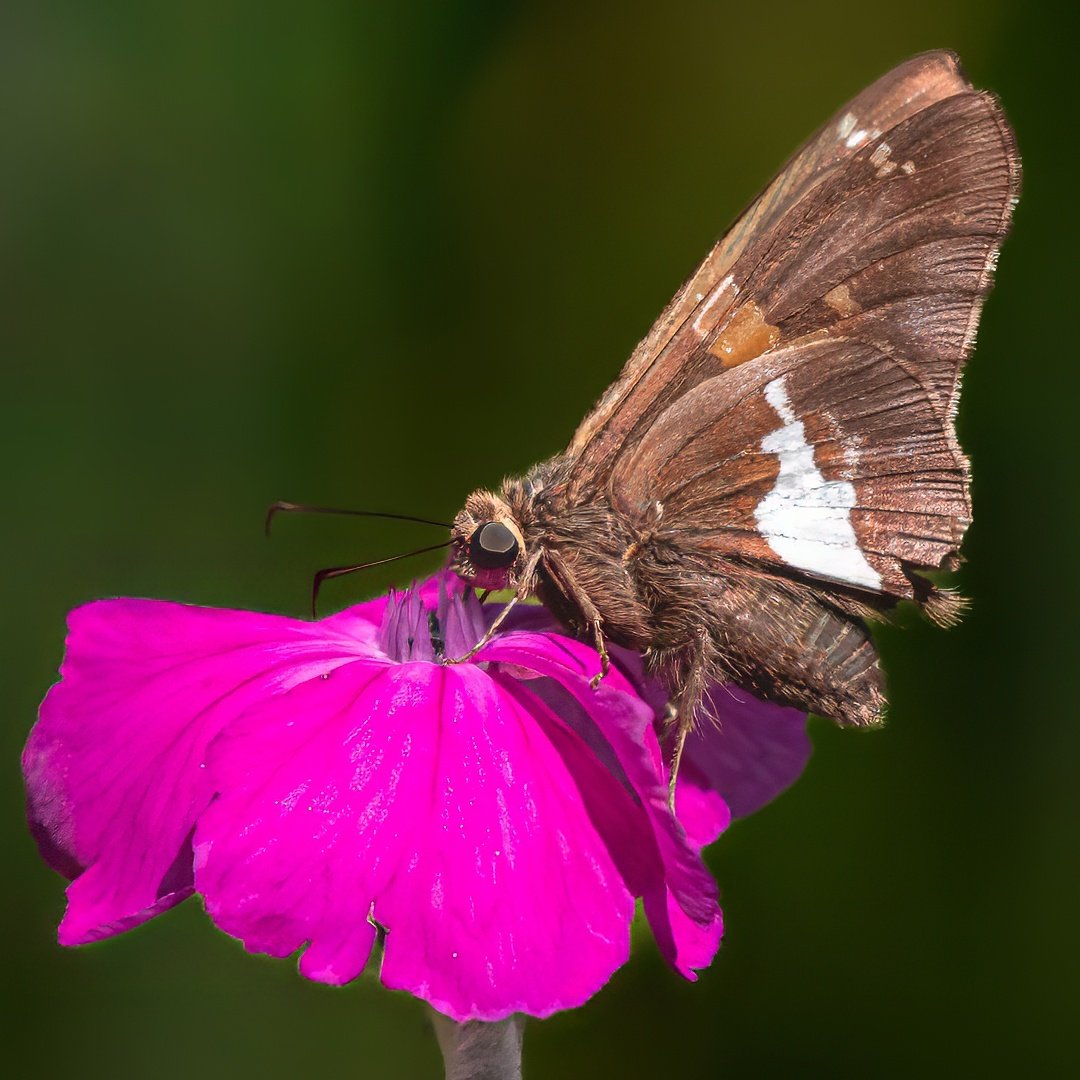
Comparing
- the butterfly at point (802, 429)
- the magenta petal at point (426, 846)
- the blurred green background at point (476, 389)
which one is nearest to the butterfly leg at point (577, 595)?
the butterfly at point (802, 429)

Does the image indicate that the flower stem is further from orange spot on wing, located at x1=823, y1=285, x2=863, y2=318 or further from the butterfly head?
orange spot on wing, located at x1=823, y1=285, x2=863, y2=318

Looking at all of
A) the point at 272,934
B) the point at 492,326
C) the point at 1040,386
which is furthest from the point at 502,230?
the point at 272,934

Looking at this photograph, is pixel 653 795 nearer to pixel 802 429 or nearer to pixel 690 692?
pixel 690 692

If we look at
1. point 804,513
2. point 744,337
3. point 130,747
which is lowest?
point 130,747

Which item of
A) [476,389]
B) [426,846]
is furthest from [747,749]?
[476,389]

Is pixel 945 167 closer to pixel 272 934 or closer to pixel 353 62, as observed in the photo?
pixel 272 934

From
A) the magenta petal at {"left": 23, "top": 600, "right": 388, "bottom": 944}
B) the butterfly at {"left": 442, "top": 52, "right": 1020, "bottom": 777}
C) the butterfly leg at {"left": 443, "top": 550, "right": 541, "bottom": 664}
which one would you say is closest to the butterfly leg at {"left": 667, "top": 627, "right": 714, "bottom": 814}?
the butterfly at {"left": 442, "top": 52, "right": 1020, "bottom": 777}

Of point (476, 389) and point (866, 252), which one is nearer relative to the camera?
point (866, 252)
